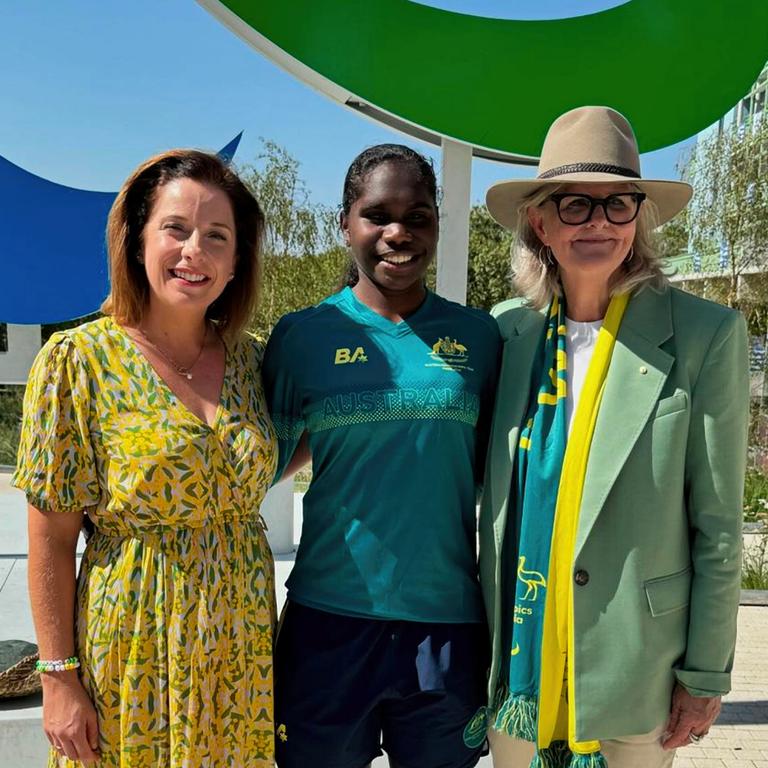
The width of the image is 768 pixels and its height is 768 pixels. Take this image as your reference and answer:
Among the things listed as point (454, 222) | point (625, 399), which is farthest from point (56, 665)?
point (454, 222)

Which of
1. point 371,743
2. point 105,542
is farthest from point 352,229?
point 371,743

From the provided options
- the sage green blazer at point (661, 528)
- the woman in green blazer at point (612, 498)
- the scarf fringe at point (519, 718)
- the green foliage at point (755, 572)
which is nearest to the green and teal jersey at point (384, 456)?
the woman in green blazer at point (612, 498)

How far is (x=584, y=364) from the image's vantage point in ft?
6.94

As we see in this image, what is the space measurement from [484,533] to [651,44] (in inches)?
127

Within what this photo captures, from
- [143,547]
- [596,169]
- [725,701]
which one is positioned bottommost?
[725,701]

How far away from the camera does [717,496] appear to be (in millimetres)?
1946

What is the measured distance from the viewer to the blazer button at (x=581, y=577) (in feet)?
6.48

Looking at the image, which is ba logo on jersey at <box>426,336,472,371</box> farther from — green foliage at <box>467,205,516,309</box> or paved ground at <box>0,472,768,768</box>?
green foliage at <box>467,205,516,309</box>

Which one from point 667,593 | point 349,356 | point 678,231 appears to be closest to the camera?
point 667,593

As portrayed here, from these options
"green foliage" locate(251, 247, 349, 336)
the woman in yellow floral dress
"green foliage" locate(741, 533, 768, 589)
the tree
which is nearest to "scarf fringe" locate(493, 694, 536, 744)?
the woman in yellow floral dress

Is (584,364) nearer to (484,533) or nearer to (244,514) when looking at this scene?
(484,533)

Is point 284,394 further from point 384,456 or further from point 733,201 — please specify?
point 733,201

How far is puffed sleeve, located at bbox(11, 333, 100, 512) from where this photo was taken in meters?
1.86

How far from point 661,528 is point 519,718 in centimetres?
60
